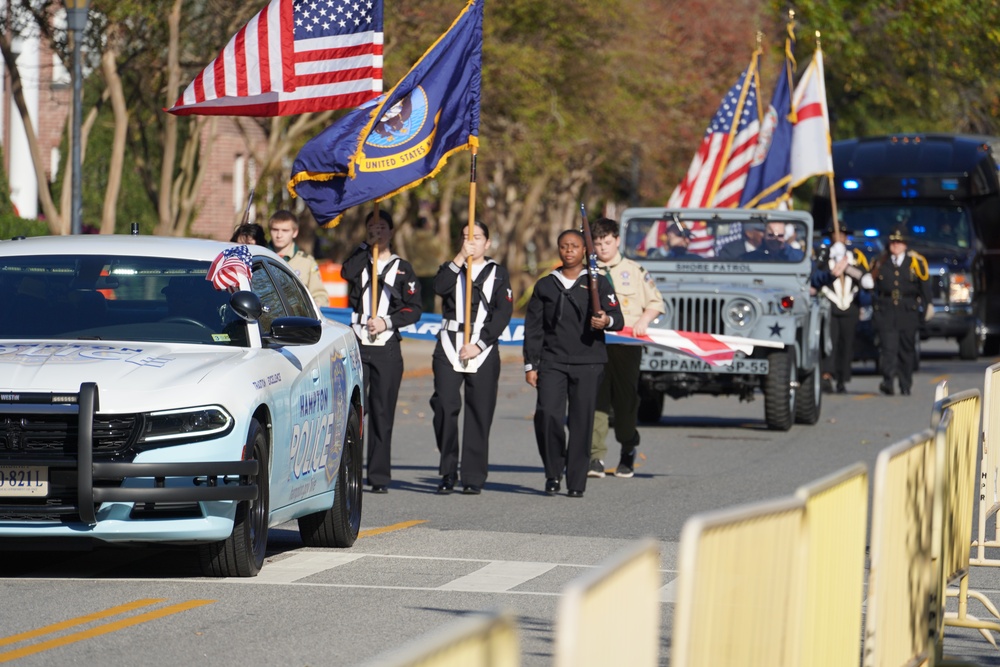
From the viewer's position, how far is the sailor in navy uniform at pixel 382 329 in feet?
43.5

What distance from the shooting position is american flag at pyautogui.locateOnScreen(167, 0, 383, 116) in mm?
13508

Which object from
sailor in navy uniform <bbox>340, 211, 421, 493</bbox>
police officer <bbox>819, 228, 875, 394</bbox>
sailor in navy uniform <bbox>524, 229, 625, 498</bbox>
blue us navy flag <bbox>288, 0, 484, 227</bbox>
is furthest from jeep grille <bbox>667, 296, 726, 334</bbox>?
sailor in navy uniform <bbox>340, 211, 421, 493</bbox>

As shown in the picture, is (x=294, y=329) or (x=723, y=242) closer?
(x=294, y=329)

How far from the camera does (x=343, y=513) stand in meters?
10.2

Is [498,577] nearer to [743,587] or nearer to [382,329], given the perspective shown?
[382,329]

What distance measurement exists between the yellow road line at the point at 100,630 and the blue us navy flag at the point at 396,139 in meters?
5.68

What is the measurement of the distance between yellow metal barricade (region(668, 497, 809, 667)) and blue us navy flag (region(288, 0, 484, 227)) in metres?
9.04

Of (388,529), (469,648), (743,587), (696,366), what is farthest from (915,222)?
(469,648)

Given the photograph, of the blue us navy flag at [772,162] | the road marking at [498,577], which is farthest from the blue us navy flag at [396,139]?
the blue us navy flag at [772,162]

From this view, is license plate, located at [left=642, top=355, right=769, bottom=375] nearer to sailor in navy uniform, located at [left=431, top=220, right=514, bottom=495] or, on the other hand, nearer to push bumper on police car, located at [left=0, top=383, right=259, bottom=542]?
sailor in navy uniform, located at [left=431, top=220, right=514, bottom=495]

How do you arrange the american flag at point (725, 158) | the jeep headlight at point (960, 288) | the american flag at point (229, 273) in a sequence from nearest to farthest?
1. the american flag at point (229, 273)
2. the american flag at point (725, 158)
3. the jeep headlight at point (960, 288)

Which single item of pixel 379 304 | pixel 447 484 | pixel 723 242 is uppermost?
pixel 723 242

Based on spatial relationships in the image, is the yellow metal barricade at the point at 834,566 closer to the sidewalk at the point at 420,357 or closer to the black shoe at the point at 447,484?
the black shoe at the point at 447,484

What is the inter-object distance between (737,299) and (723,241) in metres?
1.30
